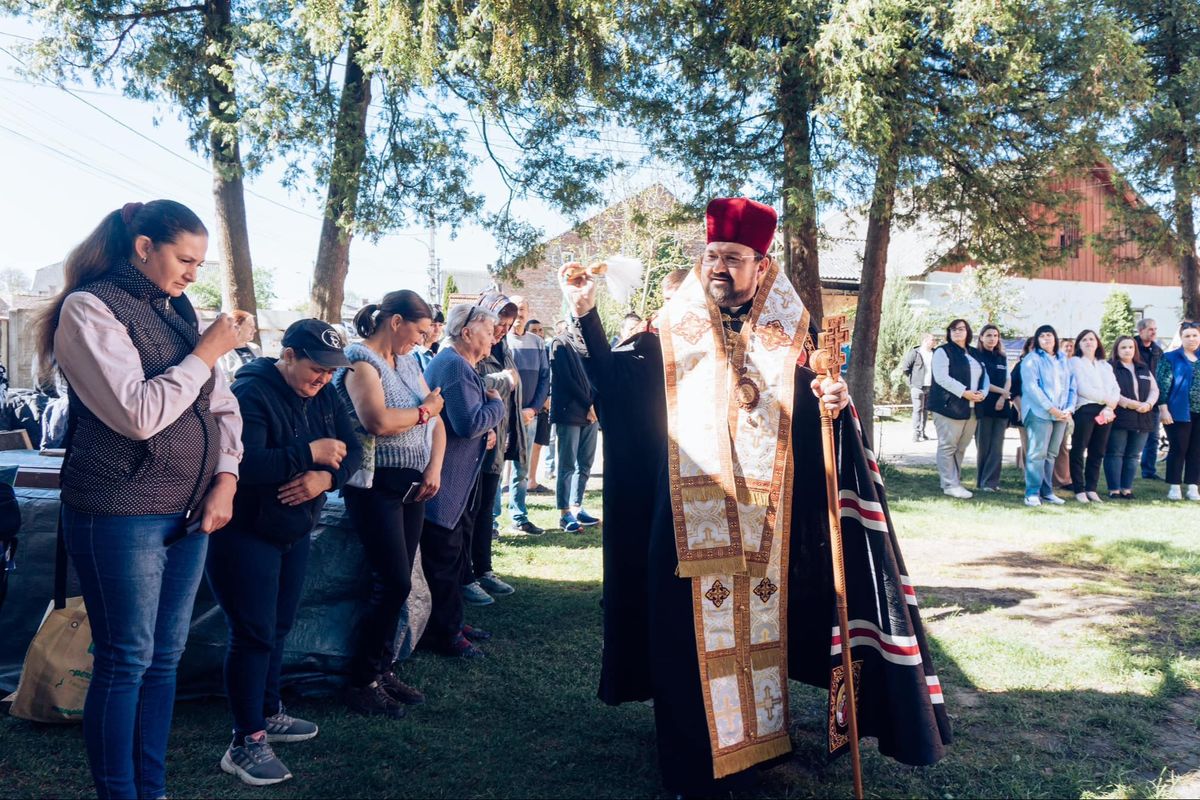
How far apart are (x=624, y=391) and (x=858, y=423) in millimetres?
961

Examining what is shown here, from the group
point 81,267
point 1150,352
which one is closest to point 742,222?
point 81,267

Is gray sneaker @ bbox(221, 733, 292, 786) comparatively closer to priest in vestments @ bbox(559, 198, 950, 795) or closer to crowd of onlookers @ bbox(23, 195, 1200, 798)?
crowd of onlookers @ bbox(23, 195, 1200, 798)

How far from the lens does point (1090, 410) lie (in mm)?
→ 10727

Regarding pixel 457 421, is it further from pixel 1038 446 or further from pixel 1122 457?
pixel 1122 457

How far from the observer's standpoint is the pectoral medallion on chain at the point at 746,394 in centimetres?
359

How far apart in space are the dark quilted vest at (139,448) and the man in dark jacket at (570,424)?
542cm

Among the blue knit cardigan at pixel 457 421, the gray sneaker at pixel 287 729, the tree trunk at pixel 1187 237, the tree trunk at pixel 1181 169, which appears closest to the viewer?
the gray sneaker at pixel 287 729

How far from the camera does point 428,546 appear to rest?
493cm

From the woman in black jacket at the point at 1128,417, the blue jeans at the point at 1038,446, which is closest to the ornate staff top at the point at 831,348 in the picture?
the blue jeans at the point at 1038,446

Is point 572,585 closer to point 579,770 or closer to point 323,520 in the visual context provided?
point 323,520

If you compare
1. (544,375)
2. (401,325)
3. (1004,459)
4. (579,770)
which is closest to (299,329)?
(401,325)

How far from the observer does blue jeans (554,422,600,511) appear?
8320 millimetres

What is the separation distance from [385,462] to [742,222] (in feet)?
6.23

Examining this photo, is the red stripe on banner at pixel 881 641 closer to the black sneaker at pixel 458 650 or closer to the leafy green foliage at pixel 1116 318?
the black sneaker at pixel 458 650
